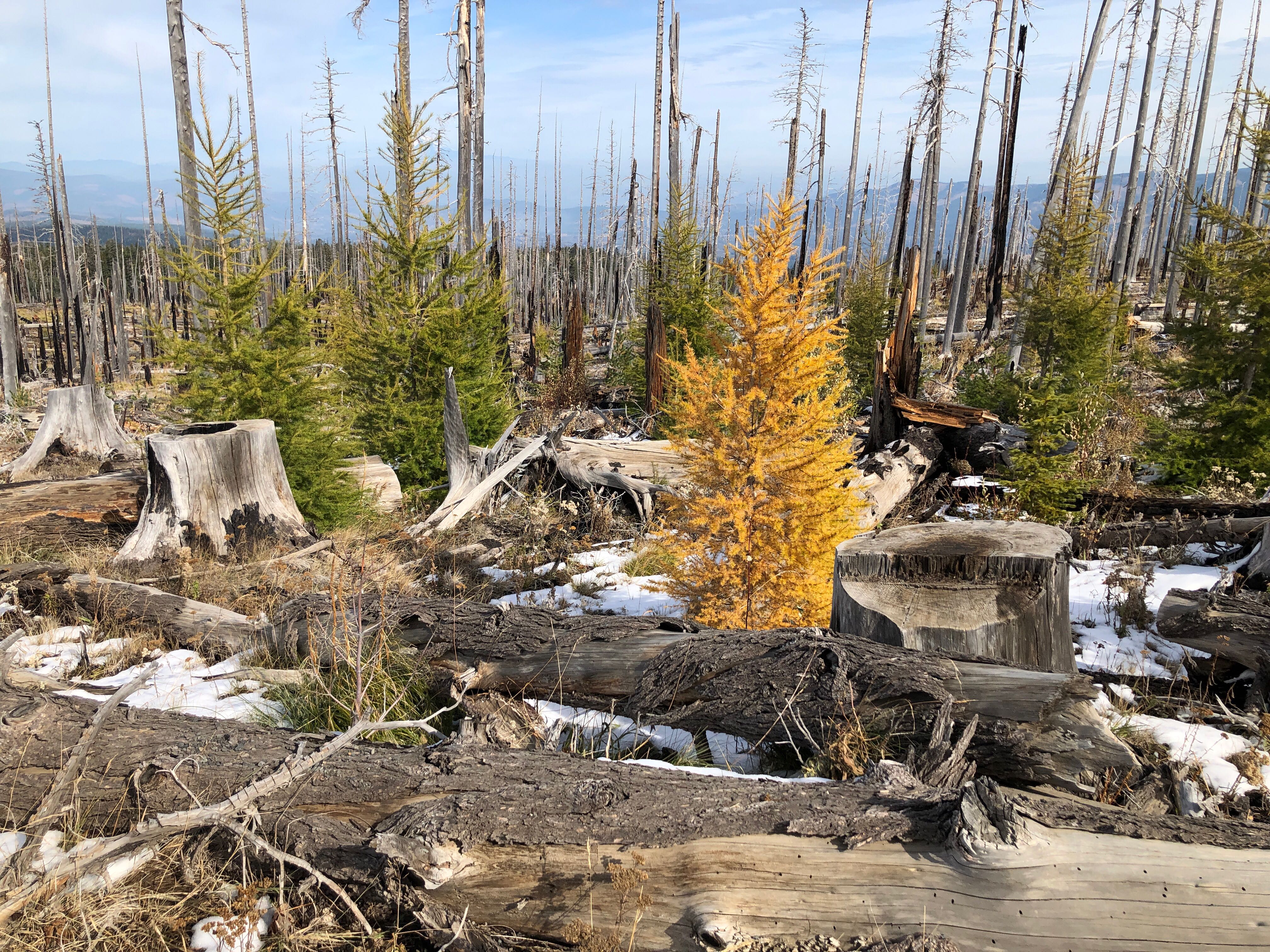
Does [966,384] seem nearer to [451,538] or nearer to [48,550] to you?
[451,538]

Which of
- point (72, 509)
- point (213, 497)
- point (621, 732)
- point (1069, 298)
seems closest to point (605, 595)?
point (621, 732)

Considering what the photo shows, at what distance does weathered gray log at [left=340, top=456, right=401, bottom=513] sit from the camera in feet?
26.8

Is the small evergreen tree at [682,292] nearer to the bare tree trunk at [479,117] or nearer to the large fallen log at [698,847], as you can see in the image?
the bare tree trunk at [479,117]

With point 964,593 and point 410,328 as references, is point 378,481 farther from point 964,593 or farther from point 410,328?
point 964,593

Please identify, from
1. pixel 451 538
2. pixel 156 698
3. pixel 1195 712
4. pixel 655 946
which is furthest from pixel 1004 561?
pixel 451 538

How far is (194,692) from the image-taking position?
11.7 feet

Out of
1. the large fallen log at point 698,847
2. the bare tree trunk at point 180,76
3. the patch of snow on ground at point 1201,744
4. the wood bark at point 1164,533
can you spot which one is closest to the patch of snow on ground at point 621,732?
the large fallen log at point 698,847

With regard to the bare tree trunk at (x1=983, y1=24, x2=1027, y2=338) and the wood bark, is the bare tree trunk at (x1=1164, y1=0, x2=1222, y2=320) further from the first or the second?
the wood bark

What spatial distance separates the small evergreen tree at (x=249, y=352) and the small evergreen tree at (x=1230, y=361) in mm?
8848

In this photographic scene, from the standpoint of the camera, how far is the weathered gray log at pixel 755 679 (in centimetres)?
256

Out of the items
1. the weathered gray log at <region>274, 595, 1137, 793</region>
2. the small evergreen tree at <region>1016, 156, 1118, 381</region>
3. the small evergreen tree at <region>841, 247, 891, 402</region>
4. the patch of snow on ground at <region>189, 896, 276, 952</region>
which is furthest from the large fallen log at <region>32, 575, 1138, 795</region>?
the small evergreen tree at <region>841, 247, 891, 402</region>

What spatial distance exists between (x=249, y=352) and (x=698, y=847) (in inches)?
271

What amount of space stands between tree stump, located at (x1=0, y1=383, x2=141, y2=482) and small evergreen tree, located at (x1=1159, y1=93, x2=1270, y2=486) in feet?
38.7

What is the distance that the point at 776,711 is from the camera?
2846mm
